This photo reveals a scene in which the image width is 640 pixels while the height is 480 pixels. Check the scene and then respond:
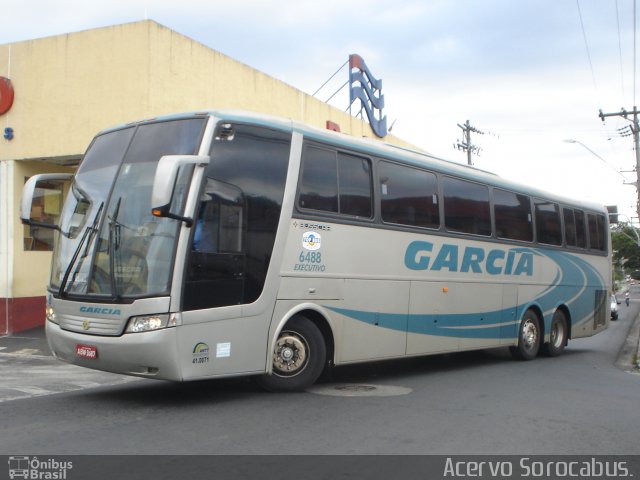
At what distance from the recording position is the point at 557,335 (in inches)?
591

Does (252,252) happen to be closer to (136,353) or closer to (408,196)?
(136,353)

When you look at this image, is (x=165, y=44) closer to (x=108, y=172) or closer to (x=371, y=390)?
(x=108, y=172)

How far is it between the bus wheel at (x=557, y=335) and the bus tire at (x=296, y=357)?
764 centimetres

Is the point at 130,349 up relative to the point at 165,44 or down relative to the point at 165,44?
down

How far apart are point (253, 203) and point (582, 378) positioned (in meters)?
6.54

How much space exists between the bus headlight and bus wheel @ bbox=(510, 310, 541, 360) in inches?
331

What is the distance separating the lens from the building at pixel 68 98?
15.9m

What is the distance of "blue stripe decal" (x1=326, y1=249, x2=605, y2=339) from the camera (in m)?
9.95

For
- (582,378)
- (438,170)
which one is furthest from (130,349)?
(582,378)
